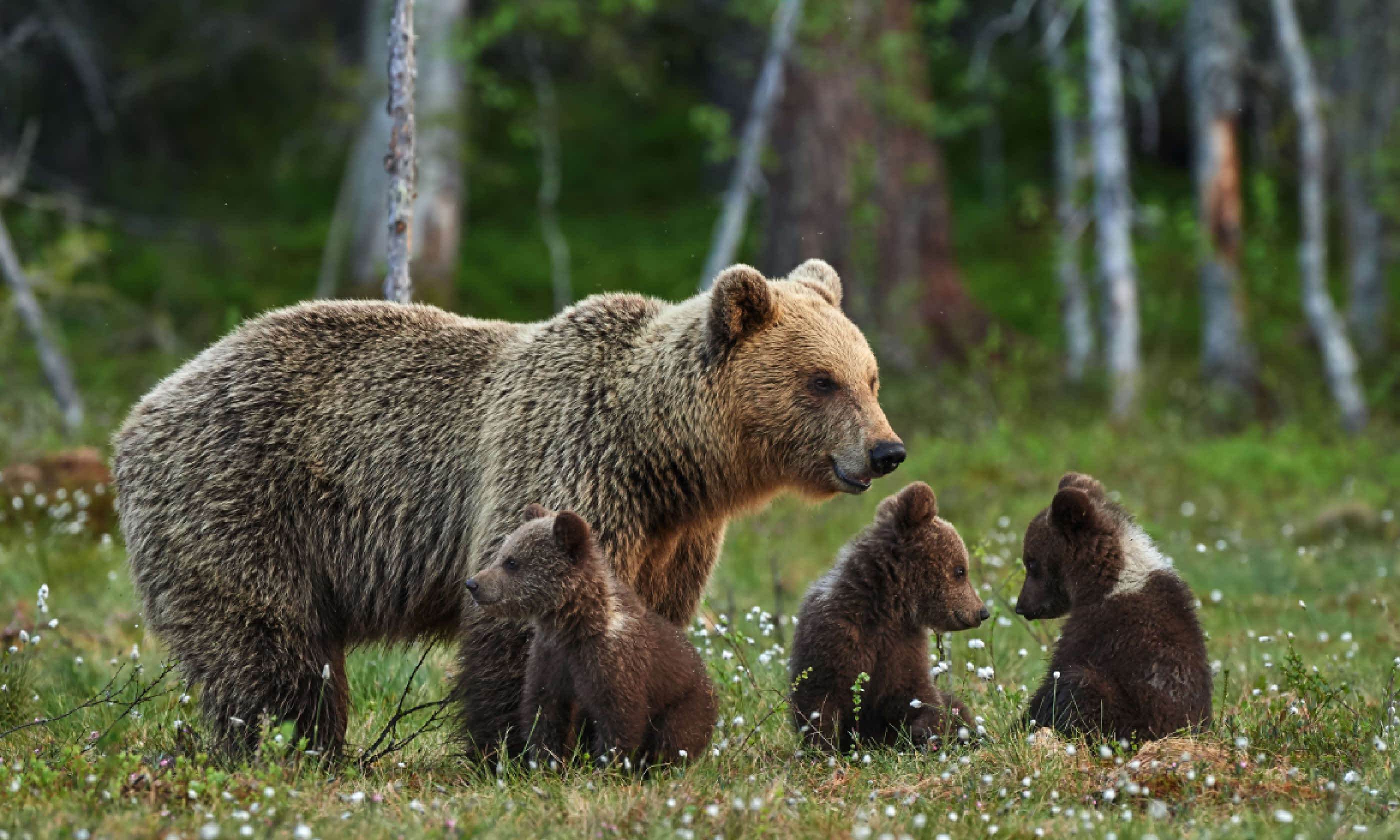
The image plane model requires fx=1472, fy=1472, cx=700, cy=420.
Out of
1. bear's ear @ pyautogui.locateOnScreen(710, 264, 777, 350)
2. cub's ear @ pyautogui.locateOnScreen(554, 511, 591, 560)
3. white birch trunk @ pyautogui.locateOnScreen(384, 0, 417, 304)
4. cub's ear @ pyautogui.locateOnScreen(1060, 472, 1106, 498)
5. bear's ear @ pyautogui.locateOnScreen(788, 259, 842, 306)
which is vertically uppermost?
white birch trunk @ pyautogui.locateOnScreen(384, 0, 417, 304)

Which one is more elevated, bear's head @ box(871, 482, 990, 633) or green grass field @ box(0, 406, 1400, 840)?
bear's head @ box(871, 482, 990, 633)

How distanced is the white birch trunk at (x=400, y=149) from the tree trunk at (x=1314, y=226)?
1032 cm

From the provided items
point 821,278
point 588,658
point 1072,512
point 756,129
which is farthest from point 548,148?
point 588,658

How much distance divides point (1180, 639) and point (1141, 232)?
69.7ft

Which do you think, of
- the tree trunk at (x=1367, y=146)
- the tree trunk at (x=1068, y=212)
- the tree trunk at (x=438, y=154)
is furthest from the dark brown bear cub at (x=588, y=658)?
the tree trunk at (x=1367, y=146)

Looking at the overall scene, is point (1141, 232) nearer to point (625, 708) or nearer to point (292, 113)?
point (292, 113)

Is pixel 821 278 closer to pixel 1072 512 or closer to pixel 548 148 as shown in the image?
pixel 1072 512

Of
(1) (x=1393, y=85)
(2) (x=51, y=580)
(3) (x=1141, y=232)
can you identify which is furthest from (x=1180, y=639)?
(3) (x=1141, y=232)

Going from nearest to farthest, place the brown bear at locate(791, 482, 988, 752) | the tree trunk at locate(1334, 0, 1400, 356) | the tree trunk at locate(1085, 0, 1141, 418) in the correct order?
the brown bear at locate(791, 482, 988, 752) < the tree trunk at locate(1085, 0, 1141, 418) < the tree trunk at locate(1334, 0, 1400, 356)

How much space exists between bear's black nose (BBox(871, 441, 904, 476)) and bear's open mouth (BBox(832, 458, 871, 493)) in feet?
0.23

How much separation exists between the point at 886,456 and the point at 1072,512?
697mm

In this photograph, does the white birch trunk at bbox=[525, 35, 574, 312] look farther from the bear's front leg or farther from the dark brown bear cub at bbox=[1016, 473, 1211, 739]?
the dark brown bear cub at bbox=[1016, 473, 1211, 739]

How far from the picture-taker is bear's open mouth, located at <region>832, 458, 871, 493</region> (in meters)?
5.47

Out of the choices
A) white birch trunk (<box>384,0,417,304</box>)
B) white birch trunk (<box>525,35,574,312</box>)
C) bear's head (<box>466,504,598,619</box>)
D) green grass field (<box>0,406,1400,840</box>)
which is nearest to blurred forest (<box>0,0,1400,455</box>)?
white birch trunk (<box>525,35,574,312</box>)
